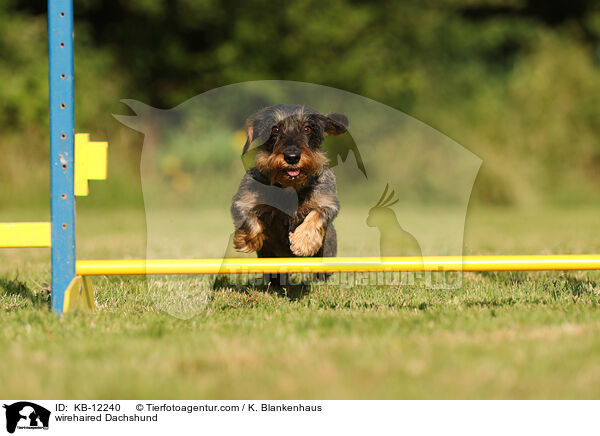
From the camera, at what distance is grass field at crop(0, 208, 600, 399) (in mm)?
1648

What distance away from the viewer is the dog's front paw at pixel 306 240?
2973 millimetres

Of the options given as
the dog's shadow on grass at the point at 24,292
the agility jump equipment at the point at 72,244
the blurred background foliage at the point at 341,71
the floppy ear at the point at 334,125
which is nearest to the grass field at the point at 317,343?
the dog's shadow on grass at the point at 24,292

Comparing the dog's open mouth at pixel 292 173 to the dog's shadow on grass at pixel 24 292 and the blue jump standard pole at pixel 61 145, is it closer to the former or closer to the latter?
the blue jump standard pole at pixel 61 145

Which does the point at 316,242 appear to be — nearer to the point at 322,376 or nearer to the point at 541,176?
the point at 322,376

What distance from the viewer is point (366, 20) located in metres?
14.2

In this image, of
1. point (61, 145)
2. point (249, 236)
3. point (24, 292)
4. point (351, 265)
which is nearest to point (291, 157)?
point (249, 236)

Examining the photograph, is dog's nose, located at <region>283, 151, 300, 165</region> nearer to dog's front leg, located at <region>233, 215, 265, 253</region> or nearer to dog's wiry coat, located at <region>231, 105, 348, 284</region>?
dog's wiry coat, located at <region>231, 105, 348, 284</region>

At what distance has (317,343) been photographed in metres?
2.02

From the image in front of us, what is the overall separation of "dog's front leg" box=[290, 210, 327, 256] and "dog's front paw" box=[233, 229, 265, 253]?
0.20 metres

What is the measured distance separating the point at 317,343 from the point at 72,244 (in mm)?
1132

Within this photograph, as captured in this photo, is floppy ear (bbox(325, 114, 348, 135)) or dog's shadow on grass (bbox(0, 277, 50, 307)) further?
floppy ear (bbox(325, 114, 348, 135))
